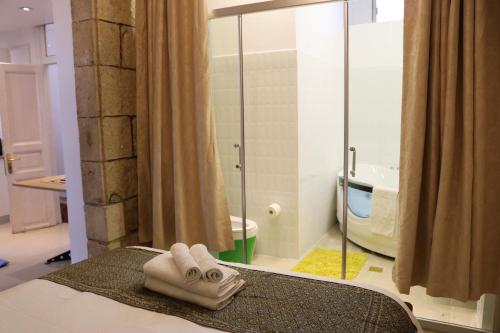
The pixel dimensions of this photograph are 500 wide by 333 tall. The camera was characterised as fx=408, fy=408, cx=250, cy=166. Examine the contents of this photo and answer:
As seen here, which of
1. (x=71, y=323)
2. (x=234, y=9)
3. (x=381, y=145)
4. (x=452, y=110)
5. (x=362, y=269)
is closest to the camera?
(x=71, y=323)

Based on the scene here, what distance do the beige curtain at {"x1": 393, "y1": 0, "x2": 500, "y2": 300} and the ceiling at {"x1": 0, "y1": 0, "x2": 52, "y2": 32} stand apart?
3.92m

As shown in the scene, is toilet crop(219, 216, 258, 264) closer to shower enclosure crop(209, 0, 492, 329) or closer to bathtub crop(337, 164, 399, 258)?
shower enclosure crop(209, 0, 492, 329)

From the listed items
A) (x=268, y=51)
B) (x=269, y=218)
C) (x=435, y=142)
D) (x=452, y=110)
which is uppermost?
(x=268, y=51)

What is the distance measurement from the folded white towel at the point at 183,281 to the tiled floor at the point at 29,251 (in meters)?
2.53

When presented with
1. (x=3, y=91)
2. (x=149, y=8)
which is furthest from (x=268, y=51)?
(x=3, y=91)

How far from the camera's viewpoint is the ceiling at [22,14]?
428 cm

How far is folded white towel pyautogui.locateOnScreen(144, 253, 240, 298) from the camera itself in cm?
148

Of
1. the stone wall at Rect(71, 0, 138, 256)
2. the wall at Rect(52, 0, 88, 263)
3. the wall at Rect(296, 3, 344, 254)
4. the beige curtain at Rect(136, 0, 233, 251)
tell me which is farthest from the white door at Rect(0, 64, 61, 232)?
the wall at Rect(296, 3, 344, 254)

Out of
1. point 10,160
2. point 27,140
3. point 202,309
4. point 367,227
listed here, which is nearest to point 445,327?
point 367,227

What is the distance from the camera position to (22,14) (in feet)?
15.5

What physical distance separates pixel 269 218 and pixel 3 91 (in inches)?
136

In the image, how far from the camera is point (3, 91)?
15.4ft

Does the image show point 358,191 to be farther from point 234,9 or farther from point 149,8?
point 149,8

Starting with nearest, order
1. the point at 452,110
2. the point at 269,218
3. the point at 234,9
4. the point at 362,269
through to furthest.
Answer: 1. the point at 452,110
2. the point at 234,9
3. the point at 362,269
4. the point at 269,218
